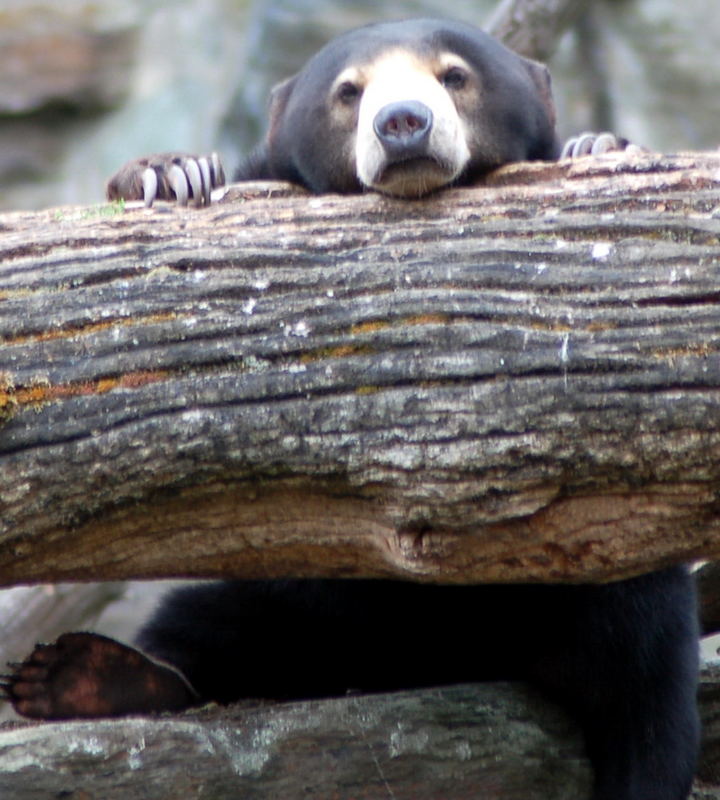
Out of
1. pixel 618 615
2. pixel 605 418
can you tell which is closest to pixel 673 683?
pixel 618 615

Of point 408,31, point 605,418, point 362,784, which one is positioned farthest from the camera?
point 408,31

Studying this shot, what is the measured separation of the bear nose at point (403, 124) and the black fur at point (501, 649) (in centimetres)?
106

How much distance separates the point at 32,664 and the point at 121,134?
6248mm

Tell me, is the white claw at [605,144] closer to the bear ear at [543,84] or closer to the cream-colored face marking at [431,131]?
the cream-colored face marking at [431,131]

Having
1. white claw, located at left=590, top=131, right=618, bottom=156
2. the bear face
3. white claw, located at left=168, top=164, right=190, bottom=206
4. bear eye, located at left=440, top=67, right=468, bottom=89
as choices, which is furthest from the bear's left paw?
white claw, located at left=168, top=164, right=190, bottom=206

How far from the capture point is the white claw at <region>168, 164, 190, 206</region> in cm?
271

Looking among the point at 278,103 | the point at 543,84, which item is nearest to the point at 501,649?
the point at 543,84

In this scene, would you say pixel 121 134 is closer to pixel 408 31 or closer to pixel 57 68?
pixel 57 68

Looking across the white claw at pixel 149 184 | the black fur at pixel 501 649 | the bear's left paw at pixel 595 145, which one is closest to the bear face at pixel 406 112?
the bear's left paw at pixel 595 145

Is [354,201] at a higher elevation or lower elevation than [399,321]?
higher

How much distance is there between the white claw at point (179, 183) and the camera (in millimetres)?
2712

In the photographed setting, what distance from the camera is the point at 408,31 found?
345 centimetres

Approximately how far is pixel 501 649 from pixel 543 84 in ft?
6.00

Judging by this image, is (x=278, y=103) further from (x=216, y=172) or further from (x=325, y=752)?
(x=325, y=752)
